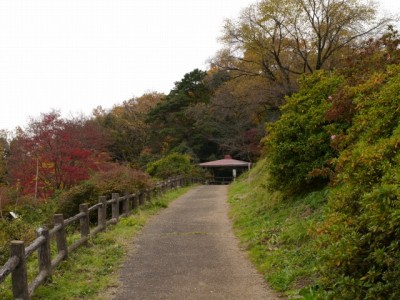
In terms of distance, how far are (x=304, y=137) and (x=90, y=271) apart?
20.5ft

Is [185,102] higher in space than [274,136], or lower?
higher

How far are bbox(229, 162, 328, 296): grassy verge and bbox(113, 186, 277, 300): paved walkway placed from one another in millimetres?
283

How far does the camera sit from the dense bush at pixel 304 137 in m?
10.5

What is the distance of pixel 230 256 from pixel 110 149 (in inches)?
1634

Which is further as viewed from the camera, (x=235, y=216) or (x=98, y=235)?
(x=235, y=216)

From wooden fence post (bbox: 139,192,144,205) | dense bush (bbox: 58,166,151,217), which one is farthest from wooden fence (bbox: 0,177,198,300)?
wooden fence post (bbox: 139,192,144,205)

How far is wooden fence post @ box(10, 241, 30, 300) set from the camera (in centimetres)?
545

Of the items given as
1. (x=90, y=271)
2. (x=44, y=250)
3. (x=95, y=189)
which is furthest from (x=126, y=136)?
(x=44, y=250)

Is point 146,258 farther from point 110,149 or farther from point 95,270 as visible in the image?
point 110,149

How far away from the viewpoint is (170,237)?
1050 centimetres

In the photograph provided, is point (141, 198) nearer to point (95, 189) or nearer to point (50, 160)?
point (95, 189)

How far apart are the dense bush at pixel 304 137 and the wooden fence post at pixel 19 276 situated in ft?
22.0

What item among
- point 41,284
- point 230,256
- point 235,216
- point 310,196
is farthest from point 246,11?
point 41,284

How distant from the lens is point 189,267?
759 centimetres
